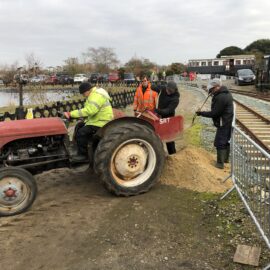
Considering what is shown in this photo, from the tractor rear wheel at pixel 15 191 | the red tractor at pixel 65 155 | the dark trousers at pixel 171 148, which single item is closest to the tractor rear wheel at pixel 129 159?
the red tractor at pixel 65 155

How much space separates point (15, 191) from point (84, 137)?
1.31 meters

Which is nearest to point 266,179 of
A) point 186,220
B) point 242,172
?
point 242,172

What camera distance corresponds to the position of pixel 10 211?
4844 millimetres

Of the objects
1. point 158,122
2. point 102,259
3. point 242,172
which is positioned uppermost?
point 158,122

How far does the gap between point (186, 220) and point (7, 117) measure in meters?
7.85

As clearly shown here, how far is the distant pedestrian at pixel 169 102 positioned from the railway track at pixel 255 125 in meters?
2.20

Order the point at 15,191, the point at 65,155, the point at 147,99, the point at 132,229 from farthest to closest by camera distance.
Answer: the point at 147,99
the point at 65,155
the point at 15,191
the point at 132,229

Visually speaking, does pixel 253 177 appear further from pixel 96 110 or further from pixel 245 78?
pixel 245 78

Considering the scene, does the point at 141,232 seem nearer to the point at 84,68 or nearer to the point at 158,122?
A: the point at 158,122

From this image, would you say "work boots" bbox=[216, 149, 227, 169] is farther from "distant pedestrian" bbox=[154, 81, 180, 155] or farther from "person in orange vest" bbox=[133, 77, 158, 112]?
"person in orange vest" bbox=[133, 77, 158, 112]

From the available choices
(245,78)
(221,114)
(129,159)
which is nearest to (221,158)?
(221,114)

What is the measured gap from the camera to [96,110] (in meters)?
5.37

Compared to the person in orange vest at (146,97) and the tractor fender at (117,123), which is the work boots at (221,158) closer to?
the tractor fender at (117,123)

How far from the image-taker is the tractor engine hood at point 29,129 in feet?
16.4
